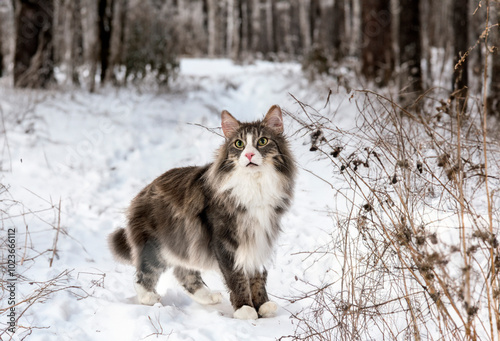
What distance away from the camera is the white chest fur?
3.28 m

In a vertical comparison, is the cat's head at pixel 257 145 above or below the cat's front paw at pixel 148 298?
above

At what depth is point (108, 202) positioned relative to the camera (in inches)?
217

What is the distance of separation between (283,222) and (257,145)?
1.75 meters

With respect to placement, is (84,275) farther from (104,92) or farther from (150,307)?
(104,92)

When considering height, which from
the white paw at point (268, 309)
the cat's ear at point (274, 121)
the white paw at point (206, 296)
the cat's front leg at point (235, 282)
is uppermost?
the cat's ear at point (274, 121)

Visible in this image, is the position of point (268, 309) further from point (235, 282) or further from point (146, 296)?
point (146, 296)

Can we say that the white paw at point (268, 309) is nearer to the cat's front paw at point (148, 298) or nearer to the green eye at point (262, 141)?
the cat's front paw at point (148, 298)

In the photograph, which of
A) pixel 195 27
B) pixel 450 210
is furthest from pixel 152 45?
pixel 195 27

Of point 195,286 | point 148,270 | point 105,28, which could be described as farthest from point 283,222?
point 105,28

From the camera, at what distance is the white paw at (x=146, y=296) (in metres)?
3.52

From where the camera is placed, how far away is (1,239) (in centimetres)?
353

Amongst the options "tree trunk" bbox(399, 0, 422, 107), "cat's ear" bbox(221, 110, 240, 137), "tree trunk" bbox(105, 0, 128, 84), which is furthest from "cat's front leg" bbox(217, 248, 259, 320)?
"tree trunk" bbox(105, 0, 128, 84)

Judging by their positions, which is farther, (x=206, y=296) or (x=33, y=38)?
(x=33, y=38)

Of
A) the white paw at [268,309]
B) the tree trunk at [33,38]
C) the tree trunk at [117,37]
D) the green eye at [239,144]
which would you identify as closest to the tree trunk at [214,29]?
the tree trunk at [117,37]
